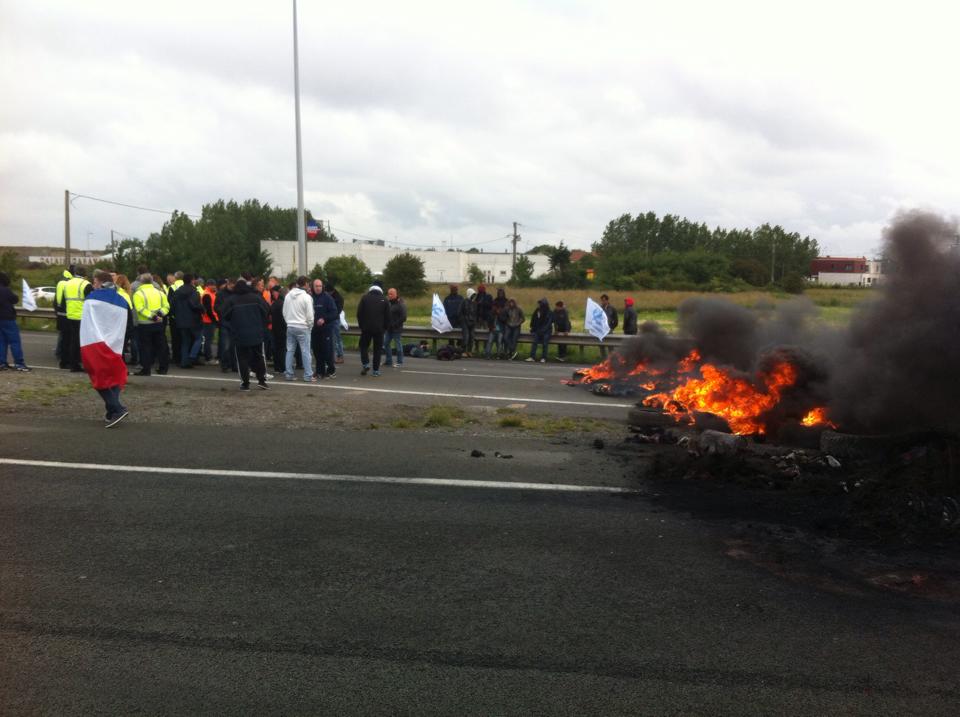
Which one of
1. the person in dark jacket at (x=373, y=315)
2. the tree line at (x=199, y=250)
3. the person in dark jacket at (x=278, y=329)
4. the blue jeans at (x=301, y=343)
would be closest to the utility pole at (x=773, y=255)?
the tree line at (x=199, y=250)

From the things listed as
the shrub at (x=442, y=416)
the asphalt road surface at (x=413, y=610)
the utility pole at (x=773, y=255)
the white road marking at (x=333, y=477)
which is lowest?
the asphalt road surface at (x=413, y=610)

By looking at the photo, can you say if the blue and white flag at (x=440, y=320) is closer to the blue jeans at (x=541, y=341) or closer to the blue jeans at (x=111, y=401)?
the blue jeans at (x=541, y=341)

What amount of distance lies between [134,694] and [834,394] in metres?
7.39

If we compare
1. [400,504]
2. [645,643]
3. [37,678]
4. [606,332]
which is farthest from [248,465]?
[606,332]

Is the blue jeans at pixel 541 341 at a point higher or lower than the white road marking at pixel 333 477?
higher

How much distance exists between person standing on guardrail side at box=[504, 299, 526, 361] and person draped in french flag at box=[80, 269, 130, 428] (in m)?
11.6

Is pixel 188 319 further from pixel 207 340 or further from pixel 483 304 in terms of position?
pixel 483 304

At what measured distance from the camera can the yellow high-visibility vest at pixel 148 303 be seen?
12.8 m

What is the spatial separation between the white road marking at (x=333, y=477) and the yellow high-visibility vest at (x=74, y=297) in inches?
285

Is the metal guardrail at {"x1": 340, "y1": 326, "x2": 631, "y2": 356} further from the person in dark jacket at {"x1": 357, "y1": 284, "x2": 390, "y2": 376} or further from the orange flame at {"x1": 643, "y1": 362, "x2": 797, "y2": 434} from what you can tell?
the orange flame at {"x1": 643, "y1": 362, "x2": 797, "y2": 434}

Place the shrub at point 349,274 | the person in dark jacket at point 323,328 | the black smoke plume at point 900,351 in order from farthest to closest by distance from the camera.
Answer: the shrub at point 349,274, the person in dark jacket at point 323,328, the black smoke plume at point 900,351

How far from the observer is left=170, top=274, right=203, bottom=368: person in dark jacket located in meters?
14.8

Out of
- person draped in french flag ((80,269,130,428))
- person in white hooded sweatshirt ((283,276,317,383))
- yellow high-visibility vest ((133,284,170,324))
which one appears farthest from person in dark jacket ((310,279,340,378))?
person draped in french flag ((80,269,130,428))

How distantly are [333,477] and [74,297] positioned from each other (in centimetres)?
918
